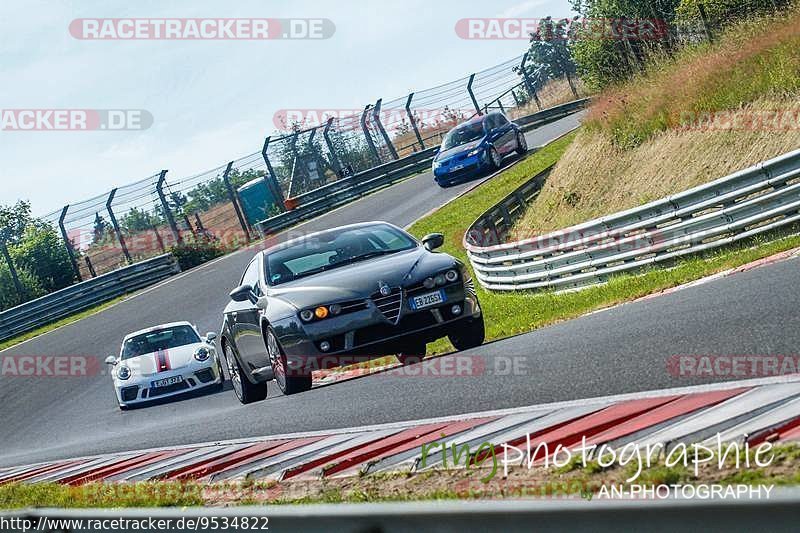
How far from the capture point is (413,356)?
1340 cm

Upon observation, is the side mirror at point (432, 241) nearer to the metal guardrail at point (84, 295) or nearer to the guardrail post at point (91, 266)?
the metal guardrail at point (84, 295)

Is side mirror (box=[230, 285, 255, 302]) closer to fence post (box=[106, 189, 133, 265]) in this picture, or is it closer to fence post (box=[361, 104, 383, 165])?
fence post (box=[106, 189, 133, 265])

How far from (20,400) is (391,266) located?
13.2 metres

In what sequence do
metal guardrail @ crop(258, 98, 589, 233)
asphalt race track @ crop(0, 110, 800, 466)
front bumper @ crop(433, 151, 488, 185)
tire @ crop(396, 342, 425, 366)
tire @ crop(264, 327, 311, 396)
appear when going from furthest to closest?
metal guardrail @ crop(258, 98, 589, 233) < front bumper @ crop(433, 151, 488, 185) < tire @ crop(264, 327, 311, 396) < tire @ crop(396, 342, 425, 366) < asphalt race track @ crop(0, 110, 800, 466)

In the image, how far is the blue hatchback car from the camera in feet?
102

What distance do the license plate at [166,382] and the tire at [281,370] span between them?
19.6 feet

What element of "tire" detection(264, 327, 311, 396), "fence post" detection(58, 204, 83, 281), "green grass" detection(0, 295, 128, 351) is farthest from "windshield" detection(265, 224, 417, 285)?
"fence post" detection(58, 204, 83, 281)

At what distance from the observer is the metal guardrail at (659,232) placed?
1302 cm

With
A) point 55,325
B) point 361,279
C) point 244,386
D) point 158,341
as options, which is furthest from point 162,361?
point 55,325

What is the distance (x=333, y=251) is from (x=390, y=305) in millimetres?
1502

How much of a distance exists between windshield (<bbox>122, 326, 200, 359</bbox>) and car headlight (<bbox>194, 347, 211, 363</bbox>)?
789 mm

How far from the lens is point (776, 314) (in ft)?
27.7

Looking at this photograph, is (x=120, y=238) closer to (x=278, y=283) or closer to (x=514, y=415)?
(x=278, y=283)

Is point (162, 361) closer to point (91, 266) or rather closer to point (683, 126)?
point (683, 126)
